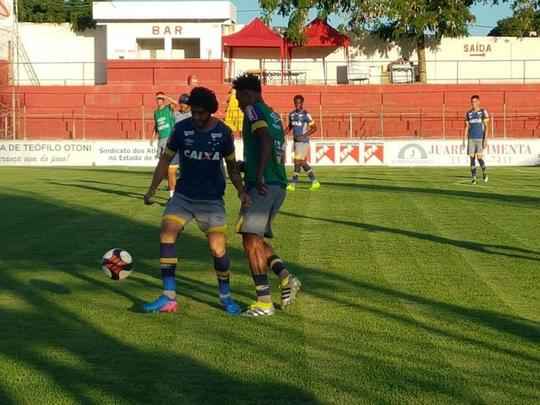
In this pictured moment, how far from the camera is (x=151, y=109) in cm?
5047

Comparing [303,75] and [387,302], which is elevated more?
[303,75]

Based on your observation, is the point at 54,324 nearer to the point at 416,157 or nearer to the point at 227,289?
the point at 227,289

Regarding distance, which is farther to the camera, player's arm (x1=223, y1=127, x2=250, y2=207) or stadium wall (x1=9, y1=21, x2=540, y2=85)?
stadium wall (x1=9, y1=21, x2=540, y2=85)

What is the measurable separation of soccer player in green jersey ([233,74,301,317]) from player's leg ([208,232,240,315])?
0.17 metres

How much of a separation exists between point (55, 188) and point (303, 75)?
112 feet

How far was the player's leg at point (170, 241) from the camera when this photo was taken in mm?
9117

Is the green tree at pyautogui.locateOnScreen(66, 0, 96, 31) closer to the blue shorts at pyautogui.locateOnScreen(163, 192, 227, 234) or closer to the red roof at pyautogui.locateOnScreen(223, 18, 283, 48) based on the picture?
the red roof at pyautogui.locateOnScreen(223, 18, 283, 48)

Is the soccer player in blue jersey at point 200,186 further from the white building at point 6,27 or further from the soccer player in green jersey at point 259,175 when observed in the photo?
the white building at point 6,27

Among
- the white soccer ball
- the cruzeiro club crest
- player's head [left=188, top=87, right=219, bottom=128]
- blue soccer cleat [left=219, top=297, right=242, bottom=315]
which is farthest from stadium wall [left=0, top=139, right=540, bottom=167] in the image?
player's head [left=188, top=87, right=219, bottom=128]

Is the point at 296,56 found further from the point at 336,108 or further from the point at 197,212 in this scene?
the point at 197,212

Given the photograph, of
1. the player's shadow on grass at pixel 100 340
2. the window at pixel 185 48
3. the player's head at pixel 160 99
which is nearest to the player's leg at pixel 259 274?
the player's shadow on grass at pixel 100 340

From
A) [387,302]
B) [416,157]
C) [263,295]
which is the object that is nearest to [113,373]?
[263,295]

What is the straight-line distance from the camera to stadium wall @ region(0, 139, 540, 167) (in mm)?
39719

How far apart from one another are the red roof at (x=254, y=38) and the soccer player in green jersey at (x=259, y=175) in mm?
47880
